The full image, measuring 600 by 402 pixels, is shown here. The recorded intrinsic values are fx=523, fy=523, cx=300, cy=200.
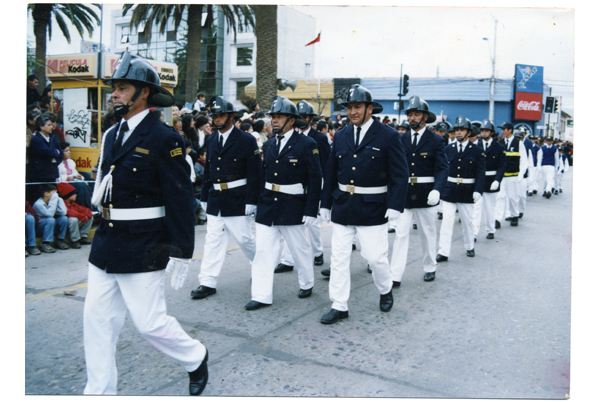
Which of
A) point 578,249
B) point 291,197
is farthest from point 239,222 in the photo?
point 578,249

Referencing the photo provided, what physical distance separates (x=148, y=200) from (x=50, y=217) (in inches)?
194

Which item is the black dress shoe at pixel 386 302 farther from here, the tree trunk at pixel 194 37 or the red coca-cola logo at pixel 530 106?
the red coca-cola logo at pixel 530 106

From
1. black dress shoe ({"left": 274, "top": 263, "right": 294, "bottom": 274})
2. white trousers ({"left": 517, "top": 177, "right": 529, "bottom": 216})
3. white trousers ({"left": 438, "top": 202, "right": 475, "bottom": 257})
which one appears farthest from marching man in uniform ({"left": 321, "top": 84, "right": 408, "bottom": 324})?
white trousers ({"left": 517, "top": 177, "right": 529, "bottom": 216})

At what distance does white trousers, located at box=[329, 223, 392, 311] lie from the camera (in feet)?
16.6

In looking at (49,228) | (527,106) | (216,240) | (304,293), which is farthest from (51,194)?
(527,106)

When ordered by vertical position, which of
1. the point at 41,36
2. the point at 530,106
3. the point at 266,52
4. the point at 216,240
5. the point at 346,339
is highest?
the point at 530,106

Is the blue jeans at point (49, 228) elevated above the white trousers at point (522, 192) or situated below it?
below

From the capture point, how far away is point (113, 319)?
10.9ft

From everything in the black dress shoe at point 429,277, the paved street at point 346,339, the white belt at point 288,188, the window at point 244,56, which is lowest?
the paved street at point 346,339

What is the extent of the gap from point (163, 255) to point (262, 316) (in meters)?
2.00

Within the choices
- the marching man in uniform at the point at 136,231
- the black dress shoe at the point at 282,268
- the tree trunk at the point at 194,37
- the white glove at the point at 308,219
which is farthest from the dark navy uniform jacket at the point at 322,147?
the tree trunk at the point at 194,37

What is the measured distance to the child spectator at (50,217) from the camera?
7484 millimetres

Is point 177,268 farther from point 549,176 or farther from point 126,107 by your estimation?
point 549,176

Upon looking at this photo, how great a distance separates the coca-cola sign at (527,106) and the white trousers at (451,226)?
26889mm
